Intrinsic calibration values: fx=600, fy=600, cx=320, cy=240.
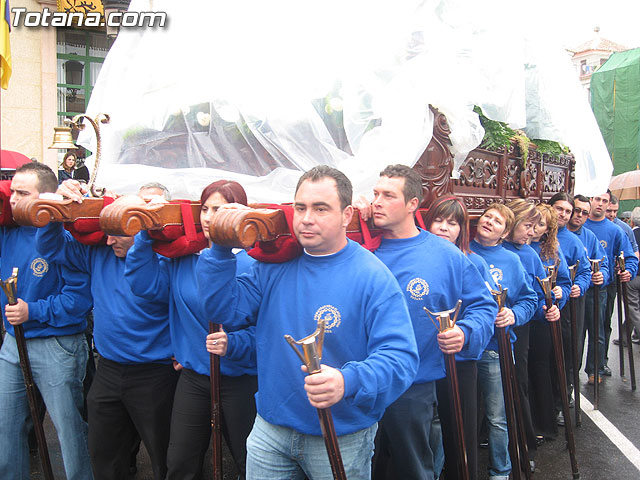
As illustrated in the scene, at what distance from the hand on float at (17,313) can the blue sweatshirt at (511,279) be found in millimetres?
2991

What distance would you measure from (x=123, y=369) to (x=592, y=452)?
3913 mm

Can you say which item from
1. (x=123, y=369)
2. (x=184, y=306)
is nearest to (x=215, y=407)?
(x=184, y=306)

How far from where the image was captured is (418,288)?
327cm

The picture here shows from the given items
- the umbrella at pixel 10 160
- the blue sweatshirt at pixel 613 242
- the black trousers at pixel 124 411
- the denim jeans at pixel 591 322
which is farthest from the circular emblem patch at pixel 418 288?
the umbrella at pixel 10 160

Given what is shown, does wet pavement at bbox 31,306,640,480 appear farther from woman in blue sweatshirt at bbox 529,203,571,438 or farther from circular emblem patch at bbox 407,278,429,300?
circular emblem patch at bbox 407,278,429,300

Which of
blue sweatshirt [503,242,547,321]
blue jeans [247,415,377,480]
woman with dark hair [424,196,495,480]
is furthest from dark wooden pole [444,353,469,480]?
blue sweatshirt [503,242,547,321]

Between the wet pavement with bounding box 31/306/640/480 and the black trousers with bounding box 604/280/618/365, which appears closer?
the wet pavement with bounding box 31/306/640/480

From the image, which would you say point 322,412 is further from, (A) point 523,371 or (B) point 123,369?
(A) point 523,371

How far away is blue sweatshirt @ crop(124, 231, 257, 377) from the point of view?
9.87ft

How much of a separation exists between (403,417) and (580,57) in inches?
1909

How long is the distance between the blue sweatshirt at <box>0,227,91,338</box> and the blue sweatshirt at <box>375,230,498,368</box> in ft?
A: 6.03

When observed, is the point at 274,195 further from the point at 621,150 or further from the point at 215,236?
the point at 621,150

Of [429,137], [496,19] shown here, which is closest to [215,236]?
[429,137]

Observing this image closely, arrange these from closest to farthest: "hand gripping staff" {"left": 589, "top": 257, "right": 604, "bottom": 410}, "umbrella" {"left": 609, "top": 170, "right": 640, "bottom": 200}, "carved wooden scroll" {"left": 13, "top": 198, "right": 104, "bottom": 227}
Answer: "carved wooden scroll" {"left": 13, "top": 198, "right": 104, "bottom": 227}
"hand gripping staff" {"left": 589, "top": 257, "right": 604, "bottom": 410}
"umbrella" {"left": 609, "top": 170, "right": 640, "bottom": 200}
